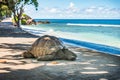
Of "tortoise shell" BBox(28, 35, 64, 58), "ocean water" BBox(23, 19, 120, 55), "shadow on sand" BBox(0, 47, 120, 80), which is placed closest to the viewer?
"shadow on sand" BBox(0, 47, 120, 80)

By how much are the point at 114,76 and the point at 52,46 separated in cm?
395

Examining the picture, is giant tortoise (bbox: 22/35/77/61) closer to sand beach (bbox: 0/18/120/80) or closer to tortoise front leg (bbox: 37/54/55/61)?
tortoise front leg (bbox: 37/54/55/61)

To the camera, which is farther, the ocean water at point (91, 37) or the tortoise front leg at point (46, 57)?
the ocean water at point (91, 37)

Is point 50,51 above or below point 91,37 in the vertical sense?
above

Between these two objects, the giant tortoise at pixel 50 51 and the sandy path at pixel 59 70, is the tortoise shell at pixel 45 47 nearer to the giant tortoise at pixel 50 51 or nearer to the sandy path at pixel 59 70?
the giant tortoise at pixel 50 51

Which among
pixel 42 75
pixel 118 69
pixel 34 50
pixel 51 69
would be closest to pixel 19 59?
pixel 34 50

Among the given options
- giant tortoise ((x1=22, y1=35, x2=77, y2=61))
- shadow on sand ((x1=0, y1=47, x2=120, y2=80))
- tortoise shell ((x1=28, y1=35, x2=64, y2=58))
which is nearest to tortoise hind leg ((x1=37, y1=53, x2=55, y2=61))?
giant tortoise ((x1=22, y1=35, x2=77, y2=61))

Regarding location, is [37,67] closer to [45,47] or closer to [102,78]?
[45,47]

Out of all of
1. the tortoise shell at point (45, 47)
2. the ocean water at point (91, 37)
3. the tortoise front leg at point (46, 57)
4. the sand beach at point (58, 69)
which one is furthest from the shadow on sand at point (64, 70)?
the ocean water at point (91, 37)

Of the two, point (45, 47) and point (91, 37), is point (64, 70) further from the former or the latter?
point (91, 37)

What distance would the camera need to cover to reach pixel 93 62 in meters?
12.5

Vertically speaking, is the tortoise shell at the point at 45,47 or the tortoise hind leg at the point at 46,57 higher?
the tortoise shell at the point at 45,47

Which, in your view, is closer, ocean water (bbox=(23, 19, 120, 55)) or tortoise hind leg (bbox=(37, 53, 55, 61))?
tortoise hind leg (bbox=(37, 53, 55, 61))

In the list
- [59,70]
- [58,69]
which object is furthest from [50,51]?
[59,70]
